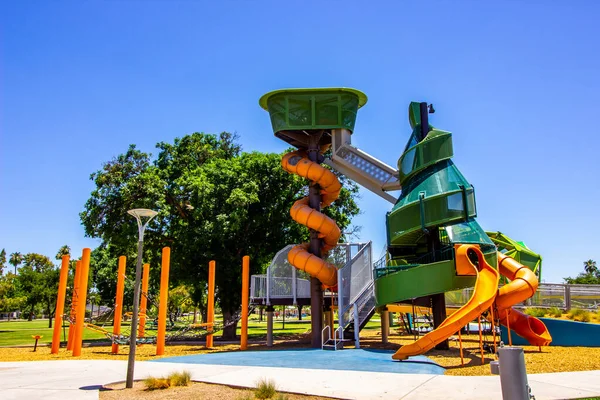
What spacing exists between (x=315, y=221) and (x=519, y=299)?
8852mm

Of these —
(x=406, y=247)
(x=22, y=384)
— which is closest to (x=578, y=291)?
(x=406, y=247)

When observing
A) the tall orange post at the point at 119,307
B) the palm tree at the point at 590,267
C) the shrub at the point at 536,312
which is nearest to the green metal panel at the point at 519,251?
the shrub at the point at 536,312

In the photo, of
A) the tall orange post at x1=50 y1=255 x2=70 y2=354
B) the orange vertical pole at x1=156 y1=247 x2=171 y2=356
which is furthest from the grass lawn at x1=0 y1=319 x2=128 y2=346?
the orange vertical pole at x1=156 y1=247 x2=171 y2=356

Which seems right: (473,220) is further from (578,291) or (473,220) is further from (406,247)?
(578,291)

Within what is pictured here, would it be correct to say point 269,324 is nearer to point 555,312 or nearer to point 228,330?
point 228,330

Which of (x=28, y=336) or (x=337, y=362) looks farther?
(x=28, y=336)

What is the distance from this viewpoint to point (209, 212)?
27.0m

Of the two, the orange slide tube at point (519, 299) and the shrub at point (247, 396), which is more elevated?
the orange slide tube at point (519, 299)

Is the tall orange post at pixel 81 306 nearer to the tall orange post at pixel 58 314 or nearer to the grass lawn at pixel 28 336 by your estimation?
the tall orange post at pixel 58 314

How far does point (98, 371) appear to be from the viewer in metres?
13.3

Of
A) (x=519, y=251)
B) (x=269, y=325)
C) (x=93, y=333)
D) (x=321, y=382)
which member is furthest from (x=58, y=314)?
(x=93, y=333)

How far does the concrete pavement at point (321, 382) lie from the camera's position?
27.8 feet

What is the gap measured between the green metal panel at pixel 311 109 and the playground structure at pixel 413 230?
46 millimetres

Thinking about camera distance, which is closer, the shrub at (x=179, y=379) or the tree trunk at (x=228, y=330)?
the shrub at (x=179, y=379)
